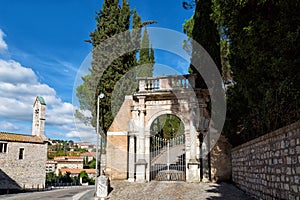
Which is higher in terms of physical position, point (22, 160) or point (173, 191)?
point (22, 160)

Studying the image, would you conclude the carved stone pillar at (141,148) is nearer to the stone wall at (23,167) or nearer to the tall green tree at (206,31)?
the tall green tree at (206,31)

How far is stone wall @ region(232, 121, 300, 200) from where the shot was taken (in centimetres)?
460

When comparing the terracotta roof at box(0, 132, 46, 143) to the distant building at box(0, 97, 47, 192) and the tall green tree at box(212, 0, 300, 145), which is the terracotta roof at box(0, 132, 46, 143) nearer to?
the distant building at box(0, 97, 47, 192)

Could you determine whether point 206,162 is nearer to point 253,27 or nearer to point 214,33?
point 214,33

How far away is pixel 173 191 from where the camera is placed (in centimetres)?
1060

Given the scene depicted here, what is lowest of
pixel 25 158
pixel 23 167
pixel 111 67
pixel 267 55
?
pixel 23 167

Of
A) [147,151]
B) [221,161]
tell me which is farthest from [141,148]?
[221,161]

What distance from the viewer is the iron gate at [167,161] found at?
13.3 m

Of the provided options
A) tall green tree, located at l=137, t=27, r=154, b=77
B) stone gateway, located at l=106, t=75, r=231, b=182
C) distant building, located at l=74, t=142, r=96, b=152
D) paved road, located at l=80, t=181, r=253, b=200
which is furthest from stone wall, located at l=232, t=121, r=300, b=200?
distant building, located at l=74, t=142, r=96, b=152

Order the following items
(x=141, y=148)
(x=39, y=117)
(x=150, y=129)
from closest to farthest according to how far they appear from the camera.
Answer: (x=141, y=148)
(x=150, y=129)
(x=39, y=117)

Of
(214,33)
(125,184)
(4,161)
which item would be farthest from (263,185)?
(4,161)

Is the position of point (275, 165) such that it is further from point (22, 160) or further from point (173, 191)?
point (22, 160)

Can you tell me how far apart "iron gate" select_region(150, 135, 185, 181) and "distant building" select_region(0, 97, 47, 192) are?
524 inches

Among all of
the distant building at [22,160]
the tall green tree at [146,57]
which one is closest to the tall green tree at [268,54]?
the tall green tree at [146,57]
